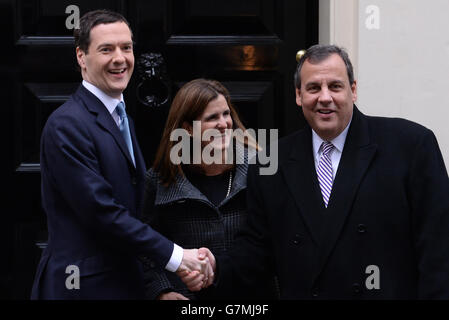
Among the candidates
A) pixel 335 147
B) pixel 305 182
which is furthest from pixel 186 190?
pixel 335 147

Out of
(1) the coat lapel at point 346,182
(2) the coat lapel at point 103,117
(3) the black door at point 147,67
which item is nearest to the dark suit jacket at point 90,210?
(2) the coat lapel at point 103,117

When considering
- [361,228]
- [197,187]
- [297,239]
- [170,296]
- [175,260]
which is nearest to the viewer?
[361,228]

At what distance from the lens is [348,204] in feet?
10.6

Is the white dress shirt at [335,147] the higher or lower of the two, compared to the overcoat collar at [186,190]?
higher

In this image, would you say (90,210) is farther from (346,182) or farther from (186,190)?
(346,182)

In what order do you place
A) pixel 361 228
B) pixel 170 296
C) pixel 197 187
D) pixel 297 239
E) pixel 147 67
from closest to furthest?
pixel 361 228, pixel 297 239, pixel 170 296, pixel 197 187, pixel 147 67

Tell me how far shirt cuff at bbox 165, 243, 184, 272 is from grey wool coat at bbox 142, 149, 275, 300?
0.53 ft

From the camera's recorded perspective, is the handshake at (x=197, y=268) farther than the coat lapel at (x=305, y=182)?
Yes

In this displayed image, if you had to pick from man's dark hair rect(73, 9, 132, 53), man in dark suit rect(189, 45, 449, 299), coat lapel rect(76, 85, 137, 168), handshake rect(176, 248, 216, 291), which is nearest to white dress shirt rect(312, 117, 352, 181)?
man in dark suit rect(189, 45, 449, 299)

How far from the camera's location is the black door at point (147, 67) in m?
4.44

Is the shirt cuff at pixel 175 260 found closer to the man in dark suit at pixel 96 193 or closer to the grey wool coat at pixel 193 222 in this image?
the man in dark suit at pixel 96 193

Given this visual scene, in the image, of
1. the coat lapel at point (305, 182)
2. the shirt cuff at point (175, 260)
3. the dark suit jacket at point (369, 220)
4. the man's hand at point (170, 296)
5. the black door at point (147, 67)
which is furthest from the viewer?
the black door at point (147, 67)

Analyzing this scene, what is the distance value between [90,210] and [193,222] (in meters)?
0.52

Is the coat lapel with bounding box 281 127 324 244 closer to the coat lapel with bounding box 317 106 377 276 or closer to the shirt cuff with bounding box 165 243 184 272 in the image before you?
the coat lapel with bounding box 317 106 377 276
